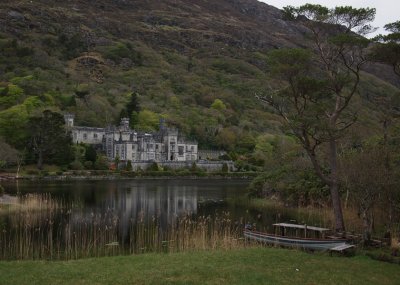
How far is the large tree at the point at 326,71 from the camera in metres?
22.2

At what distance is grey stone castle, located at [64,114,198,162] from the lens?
95.2 metres

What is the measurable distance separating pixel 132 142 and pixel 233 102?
70889mm

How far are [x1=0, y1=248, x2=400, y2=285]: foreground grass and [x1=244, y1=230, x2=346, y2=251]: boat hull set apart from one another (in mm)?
2085

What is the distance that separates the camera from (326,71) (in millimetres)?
23719

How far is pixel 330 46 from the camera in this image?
23234mm

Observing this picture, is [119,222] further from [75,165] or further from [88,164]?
[88,164]

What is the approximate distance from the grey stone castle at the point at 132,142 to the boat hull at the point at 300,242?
235ft

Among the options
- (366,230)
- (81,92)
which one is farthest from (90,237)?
(81,92)

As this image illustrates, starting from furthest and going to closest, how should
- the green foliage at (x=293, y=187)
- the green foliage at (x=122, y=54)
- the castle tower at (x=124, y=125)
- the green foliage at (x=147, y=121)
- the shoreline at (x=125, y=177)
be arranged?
the green foliage at (x=122, y=54) → the green foliage at (x=147, y=121) → the castle tower at (x=124, y=125) → the shoreline at (x=125, y=177) → the green foliage at (x=293, y=187)

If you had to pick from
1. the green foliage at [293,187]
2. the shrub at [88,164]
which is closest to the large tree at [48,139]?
the shrub at [88,164]

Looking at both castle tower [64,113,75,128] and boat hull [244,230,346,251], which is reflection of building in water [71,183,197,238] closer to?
boat hull [244,230,346,251]

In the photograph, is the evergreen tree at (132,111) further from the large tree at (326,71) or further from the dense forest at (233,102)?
the large tree at (326,71)

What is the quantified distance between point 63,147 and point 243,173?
34.6 meters

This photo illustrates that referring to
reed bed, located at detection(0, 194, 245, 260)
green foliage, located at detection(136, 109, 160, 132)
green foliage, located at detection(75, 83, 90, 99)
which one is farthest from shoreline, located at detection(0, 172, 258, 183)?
green foliage, located at detection(75, 83, 90, 99)
